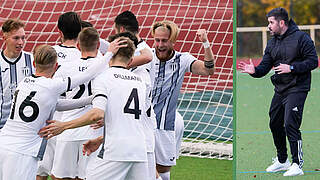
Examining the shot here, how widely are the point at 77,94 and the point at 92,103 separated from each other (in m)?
0.90

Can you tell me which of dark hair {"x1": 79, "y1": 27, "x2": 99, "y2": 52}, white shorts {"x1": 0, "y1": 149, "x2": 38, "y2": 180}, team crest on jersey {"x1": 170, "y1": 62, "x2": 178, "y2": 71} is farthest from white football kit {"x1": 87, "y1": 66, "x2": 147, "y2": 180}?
team crest on jersey {"x1": 170, "y1": 62, "x2": 178, "y2": 71}

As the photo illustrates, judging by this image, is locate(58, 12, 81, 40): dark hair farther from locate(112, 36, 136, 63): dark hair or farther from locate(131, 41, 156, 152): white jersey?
locate(112, 36, 136, 63): dark hair

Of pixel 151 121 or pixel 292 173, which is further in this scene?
pixel 292 173

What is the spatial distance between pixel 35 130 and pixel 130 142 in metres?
0.80

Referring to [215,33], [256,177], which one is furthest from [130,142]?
[215,33]

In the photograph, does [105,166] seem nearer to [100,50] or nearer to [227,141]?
[100,50]

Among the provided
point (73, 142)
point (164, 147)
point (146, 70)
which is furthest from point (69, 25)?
point (164, 147)

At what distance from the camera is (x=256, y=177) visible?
8109 mm

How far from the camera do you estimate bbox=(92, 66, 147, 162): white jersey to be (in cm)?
523

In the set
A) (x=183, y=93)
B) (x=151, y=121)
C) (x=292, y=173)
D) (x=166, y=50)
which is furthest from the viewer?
(x=183, y=93)

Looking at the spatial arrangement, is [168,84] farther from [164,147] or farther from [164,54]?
[164,147]

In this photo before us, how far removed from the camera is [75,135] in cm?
628

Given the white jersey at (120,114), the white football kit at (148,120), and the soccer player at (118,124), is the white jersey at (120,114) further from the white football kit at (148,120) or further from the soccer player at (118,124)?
the white football kit at (148,120)

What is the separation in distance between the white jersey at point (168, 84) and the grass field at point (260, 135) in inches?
67.0
